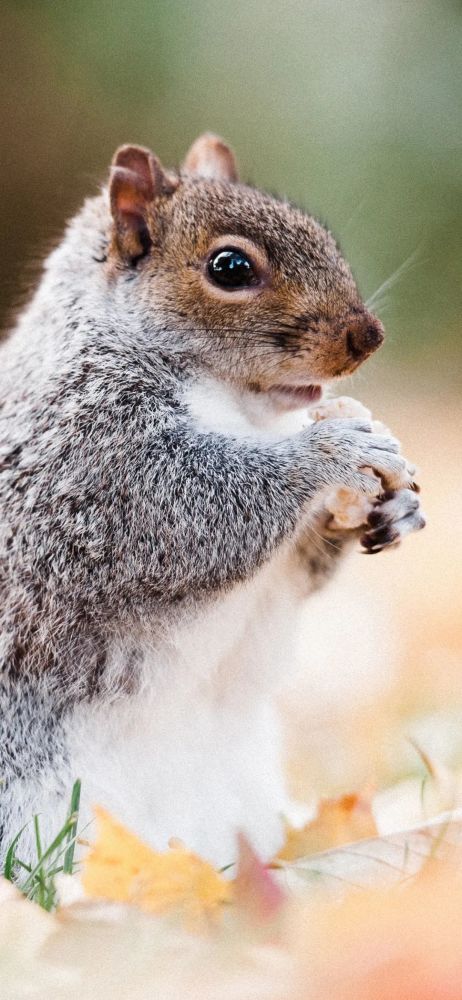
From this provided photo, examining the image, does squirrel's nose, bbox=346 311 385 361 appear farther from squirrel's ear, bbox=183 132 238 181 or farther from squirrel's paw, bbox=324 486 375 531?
squirrel's ear, bbox=183 132 238 181

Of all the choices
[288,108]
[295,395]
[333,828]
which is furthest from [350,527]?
[288,108]

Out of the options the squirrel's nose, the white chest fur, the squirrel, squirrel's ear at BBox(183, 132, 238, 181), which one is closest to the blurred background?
squirrel's ear at BBox(183, 132, 238, 181)

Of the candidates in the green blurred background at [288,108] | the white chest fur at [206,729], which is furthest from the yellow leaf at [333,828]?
the green blurred background at [288,108]

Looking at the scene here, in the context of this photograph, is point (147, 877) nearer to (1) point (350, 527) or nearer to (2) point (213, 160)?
(1) point (350, 527)

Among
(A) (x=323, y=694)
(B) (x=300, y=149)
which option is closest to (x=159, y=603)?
(A) (x=323, y=694)

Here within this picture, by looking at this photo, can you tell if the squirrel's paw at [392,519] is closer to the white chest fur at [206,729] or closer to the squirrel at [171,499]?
the squirrel at [171,499]
